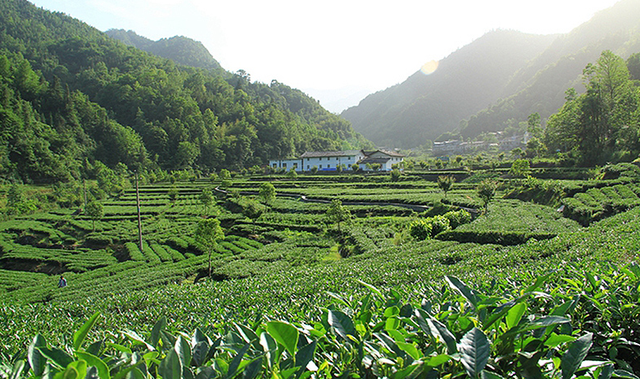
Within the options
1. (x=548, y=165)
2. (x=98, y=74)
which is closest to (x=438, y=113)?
(x=548, y=165)

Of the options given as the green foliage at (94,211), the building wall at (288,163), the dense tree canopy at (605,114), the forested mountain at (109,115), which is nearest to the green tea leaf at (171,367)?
the green foliage at (94,211)

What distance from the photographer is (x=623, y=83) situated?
1363 inches

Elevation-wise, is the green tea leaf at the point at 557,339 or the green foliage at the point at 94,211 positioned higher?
the green tea leaf at the point at 557,339

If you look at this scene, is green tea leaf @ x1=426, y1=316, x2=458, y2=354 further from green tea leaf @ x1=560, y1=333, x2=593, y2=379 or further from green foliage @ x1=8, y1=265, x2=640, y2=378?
green tea leaf @ x1=560, y1=333, x2=593, y2=379

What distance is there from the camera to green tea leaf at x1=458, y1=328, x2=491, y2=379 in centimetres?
116

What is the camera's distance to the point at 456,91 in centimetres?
17700

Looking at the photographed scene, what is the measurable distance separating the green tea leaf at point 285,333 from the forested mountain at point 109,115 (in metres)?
68.3

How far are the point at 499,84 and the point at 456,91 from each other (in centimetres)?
2454

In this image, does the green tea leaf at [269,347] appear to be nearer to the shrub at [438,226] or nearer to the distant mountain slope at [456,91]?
the shrub at [438,226]

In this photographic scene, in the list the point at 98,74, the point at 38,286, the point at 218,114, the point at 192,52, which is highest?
the point at 192,52

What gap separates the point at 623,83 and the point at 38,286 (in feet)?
179

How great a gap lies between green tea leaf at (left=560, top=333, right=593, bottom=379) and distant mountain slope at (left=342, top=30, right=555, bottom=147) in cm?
16481

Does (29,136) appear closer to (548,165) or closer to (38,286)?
(38,286)

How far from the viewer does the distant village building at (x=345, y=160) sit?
64.3 m
